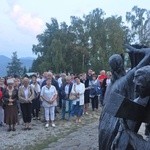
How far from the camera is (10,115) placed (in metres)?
14.0

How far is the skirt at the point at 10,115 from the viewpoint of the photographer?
14.0m

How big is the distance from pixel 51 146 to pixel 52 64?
44934 millimetres

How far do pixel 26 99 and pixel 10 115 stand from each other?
71 cm

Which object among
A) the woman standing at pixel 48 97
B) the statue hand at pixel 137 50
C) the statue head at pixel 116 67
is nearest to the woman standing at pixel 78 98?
the woman standing at pixel 48 97

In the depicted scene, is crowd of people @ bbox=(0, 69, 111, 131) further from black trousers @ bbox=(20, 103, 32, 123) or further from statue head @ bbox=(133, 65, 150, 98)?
statue head @ bbox=(133, 65, 150, 98)

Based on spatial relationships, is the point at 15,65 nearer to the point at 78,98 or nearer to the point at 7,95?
the point at 78,98

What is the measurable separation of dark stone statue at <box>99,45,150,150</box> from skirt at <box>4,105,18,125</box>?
9.64 m

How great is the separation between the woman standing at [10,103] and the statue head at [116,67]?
9.45 metres

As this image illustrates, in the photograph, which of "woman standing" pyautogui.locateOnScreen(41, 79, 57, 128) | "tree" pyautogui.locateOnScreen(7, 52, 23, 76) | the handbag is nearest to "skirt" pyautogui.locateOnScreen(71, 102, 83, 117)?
the handbag

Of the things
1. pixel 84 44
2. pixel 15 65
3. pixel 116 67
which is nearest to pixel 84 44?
pixel 84 44

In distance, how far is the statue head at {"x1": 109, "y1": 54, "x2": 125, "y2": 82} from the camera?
186 inches

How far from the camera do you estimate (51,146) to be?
11484mm

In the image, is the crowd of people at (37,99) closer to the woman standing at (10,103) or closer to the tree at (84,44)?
the woman standing at (10,103)

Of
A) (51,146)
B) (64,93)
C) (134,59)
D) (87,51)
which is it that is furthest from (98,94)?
(87,51)
